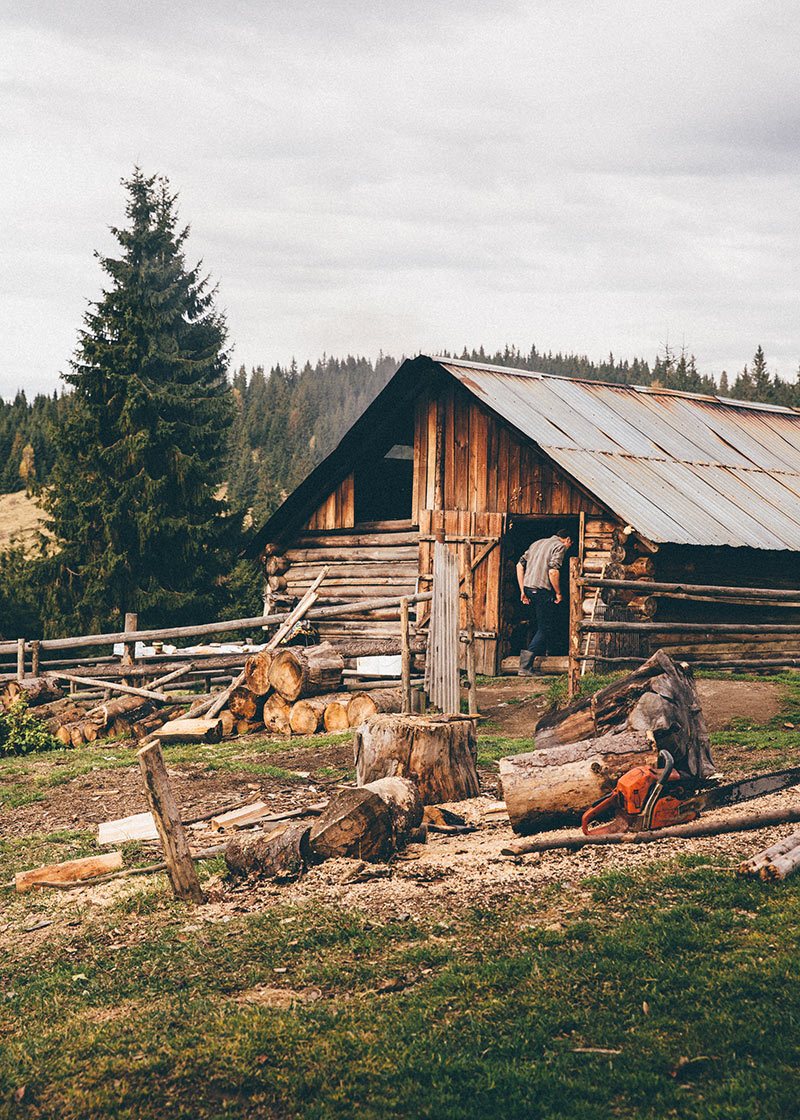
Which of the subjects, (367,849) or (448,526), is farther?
(448,526)

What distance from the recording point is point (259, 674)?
50.6 feet

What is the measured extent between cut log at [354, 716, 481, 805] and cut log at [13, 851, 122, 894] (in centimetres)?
238

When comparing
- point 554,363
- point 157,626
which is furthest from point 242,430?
point 157,626

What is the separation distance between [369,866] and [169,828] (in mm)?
1424

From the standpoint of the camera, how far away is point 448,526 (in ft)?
64.5

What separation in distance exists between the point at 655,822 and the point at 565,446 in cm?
1124

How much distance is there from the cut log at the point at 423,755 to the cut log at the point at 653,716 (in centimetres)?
80

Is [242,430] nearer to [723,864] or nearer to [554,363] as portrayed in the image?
[554,363]

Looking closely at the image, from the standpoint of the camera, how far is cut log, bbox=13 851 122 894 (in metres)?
7.70

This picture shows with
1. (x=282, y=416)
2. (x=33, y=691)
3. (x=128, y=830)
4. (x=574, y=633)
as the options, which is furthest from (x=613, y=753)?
(x=282, y=416)

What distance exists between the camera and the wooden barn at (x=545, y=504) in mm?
17078

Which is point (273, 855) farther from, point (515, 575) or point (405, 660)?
point (515, 575)

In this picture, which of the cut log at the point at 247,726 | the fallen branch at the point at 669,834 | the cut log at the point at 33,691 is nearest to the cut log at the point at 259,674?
the cut log at the point at 247,726

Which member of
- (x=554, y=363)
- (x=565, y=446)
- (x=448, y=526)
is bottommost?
(x=448, y=526)
